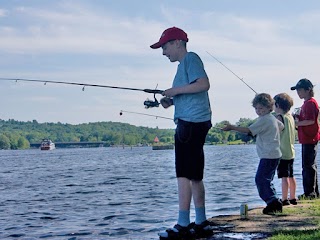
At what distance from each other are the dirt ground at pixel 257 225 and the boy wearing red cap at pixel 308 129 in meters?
1.90

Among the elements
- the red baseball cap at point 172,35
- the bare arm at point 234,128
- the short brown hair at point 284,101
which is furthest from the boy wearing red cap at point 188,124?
the short brown hair at point 284,101

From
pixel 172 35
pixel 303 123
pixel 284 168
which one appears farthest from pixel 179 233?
pixel 303 123

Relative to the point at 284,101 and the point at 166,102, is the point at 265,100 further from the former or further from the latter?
the point at 166,102

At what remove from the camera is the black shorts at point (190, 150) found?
20.9 ft

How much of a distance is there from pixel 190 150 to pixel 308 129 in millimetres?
3744

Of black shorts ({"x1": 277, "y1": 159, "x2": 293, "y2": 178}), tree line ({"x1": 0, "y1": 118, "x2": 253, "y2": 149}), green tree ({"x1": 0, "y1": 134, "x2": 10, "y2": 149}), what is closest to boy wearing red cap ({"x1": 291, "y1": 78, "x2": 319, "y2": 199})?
black shorts ({"x1": 277, "y1": 159, "x2": 293, "y2": 178})

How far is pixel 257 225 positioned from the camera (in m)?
6.79

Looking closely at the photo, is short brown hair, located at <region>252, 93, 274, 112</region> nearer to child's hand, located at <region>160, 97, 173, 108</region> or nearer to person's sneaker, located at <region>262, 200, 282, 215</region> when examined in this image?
person's sneaker, located at <region>262, 200, 282, 215</region>

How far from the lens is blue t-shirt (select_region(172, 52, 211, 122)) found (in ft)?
20.9

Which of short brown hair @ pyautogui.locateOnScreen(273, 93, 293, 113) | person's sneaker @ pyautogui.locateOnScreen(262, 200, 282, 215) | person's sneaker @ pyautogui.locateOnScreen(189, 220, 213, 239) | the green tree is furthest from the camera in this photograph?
the green tree

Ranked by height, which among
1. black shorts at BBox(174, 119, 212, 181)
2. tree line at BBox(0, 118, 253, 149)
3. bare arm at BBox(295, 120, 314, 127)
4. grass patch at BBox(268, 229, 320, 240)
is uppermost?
tree line at BBox(0, 118, 253, 149)

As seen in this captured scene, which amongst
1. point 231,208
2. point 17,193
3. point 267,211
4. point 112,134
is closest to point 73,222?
point 231,208

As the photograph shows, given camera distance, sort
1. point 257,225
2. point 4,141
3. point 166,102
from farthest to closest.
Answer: point 4,141
point 166,102
point 257,225

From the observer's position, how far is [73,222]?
10.3 metres
